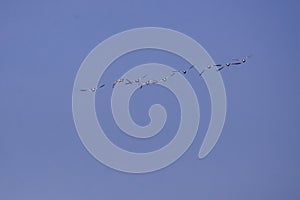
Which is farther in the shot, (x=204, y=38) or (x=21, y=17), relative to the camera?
A: (x=204, y=38)

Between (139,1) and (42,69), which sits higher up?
(139,1)

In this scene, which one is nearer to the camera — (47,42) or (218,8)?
(47,42)

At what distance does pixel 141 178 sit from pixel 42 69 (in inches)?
29.1

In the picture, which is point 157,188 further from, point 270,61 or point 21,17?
point 21,17

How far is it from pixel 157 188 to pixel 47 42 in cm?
92

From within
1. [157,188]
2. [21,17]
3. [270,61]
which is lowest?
[157,188]

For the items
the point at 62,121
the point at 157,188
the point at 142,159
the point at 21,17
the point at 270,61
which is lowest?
the point at 157,188

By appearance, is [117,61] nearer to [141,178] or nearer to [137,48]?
[137,48]

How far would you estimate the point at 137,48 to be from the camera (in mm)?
1910

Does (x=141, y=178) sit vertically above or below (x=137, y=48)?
below

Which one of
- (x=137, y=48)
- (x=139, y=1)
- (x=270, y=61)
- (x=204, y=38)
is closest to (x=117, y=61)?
(x=137, y=48)

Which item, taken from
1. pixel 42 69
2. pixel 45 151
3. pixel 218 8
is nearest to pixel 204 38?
pixel 218 8

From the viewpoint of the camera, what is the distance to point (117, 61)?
190cm

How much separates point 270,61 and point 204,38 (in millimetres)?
401
